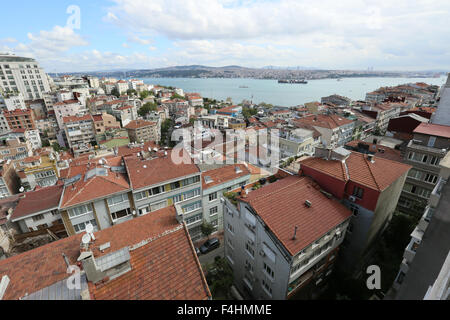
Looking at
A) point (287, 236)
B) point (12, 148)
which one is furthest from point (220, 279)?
point (12, 148)

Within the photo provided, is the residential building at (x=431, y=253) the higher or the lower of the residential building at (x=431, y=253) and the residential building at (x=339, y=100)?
the higher

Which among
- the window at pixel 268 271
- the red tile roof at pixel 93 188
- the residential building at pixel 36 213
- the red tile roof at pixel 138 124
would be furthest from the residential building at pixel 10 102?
the window at pixel 268 271

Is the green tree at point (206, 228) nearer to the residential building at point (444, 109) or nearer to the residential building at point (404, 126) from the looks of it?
the residential building at point (444, 109)

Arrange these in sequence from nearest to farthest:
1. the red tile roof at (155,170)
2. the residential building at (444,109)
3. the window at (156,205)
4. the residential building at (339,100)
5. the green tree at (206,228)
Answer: the red tile roof at (155,170) < the window at (156,205) < the green tree at (206,228) < the residential building at (444,109) < the residential building at (339,100)

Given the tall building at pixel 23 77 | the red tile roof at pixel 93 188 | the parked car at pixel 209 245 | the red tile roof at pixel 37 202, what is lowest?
the parked car at pixel 209 245

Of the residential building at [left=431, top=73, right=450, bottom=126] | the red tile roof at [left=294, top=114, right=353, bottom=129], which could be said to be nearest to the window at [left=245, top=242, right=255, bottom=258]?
the residential building at [left=431, top=73, right=450, bottom=126]

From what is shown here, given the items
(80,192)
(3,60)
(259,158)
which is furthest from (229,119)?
(3,60)

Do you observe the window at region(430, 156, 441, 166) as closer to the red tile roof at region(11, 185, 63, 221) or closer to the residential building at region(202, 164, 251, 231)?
the residential building at region(202, 164, 251, 231)

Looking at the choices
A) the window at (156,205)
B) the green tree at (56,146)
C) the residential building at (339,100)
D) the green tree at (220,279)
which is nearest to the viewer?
the green tree at (220,279)

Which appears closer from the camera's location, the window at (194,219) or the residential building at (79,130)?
the window at (194,219)
